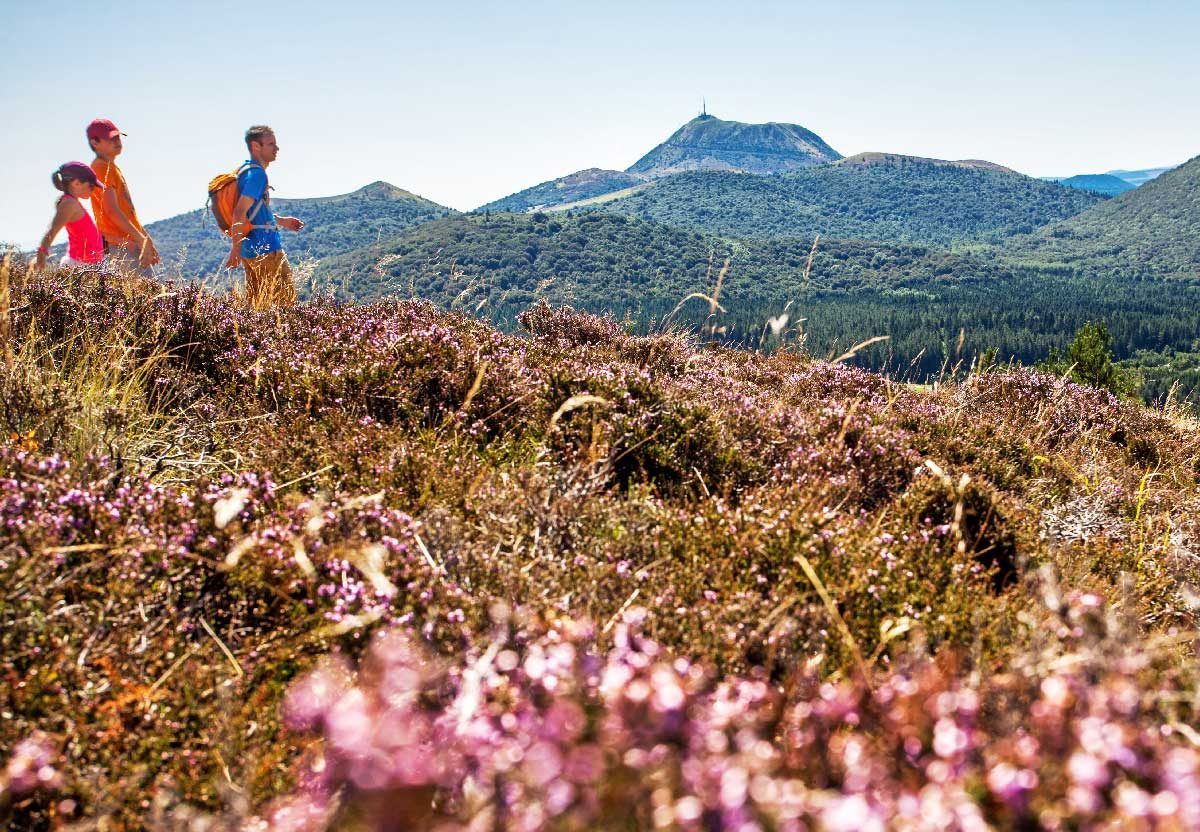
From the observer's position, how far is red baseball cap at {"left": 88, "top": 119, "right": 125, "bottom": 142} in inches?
344

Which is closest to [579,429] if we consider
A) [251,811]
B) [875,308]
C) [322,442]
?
[322,442]

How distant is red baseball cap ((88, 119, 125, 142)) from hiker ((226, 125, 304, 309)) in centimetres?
166

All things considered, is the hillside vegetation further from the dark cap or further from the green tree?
the green tree

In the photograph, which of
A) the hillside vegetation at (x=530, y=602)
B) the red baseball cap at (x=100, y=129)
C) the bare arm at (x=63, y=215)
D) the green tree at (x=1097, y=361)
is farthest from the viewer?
the green tree at (x=1097, y=361)

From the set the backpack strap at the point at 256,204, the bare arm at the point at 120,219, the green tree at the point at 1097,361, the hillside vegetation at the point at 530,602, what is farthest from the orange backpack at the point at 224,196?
the green tree at the point at 1097,361

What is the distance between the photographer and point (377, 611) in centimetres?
222

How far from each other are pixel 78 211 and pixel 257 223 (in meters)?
1.89

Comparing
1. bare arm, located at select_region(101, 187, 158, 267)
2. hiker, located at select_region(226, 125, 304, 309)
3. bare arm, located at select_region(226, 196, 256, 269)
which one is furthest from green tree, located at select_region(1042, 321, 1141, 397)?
bare arm, located at select_region(101, 187, 158, 267)

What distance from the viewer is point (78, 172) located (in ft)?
28.2

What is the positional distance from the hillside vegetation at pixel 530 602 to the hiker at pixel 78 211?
141 inches

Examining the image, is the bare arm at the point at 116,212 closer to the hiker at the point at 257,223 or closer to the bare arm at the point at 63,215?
the bare arm at the point at 63,215

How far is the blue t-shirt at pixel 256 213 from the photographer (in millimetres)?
8562

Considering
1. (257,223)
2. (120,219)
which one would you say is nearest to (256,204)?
(257,223)

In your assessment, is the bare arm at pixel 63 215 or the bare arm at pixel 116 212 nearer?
the bare arm at pixel 63 215
